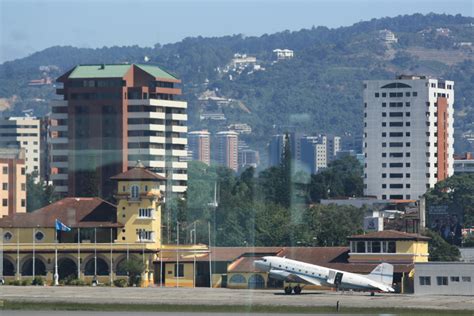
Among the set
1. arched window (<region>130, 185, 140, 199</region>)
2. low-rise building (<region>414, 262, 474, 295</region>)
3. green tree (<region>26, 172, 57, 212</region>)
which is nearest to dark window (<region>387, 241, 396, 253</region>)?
low-rise building (<region>414, 262, 474, 295</region>)

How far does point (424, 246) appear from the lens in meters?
81.7

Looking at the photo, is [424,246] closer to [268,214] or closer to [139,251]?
[139,251]

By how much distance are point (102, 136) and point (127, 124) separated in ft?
27.9

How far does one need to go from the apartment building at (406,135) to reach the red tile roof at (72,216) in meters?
103

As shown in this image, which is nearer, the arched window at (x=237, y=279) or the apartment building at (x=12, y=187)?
the arched window at (x=237, y=279)

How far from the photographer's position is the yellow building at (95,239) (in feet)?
271

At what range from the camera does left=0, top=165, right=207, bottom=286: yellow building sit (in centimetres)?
8275

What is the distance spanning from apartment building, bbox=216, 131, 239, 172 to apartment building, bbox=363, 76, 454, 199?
29281mm

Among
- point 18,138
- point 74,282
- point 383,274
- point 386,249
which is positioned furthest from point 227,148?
point 383,274

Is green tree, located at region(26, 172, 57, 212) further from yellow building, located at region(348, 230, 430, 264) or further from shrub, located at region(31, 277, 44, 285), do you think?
yellow building, located at region(348, 230, 430, 264)

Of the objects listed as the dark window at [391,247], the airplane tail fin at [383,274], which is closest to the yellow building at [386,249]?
the dark window at [391,247]

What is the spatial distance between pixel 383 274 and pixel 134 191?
17.5m

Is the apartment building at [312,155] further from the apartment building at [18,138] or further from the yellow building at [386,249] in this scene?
the yellow building at [386,249]

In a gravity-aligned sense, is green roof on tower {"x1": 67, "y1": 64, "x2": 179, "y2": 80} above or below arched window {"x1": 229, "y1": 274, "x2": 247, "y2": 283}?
above
